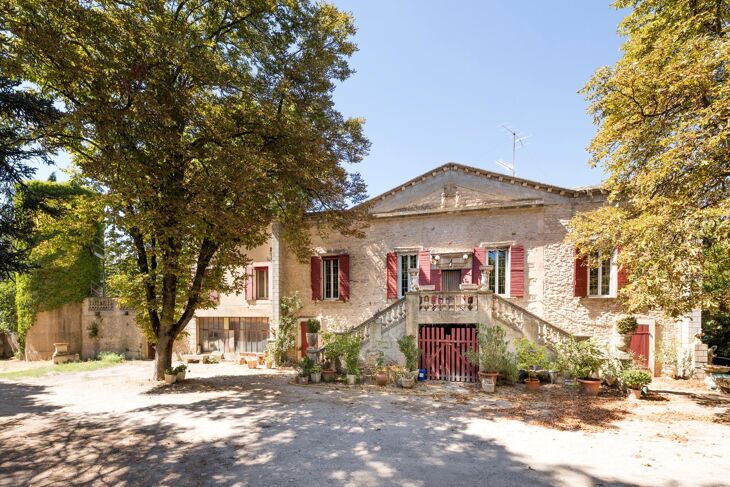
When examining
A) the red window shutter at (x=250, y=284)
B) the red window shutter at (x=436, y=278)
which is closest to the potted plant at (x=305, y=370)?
the red window shutter at (x=436, y=278)

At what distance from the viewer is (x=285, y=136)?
11180 mm

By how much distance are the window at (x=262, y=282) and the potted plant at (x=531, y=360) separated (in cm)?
1182

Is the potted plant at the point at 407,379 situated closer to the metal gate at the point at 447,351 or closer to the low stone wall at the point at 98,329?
the metal gate at the point at 447,351

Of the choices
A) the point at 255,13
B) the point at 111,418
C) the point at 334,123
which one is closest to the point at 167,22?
the point at 255,13

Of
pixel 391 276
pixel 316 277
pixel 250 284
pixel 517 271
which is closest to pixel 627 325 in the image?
pixel 517 271

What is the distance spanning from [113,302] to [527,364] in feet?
66.7

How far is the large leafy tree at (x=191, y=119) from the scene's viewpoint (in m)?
8.40

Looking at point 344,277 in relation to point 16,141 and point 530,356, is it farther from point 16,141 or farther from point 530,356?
point 16,141

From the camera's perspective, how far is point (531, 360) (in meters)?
11.4

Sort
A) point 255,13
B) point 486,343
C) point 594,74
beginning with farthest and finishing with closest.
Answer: point 486,343 → point 255,13 → point 594,74

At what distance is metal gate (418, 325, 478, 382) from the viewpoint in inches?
494

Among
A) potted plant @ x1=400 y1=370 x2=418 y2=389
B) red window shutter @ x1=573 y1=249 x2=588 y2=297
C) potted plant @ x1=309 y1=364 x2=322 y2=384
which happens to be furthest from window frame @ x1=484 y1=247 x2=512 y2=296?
potted plant @ x1=309 y1=364 x2=322 y2=384

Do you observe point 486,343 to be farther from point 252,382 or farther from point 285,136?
point 285,136

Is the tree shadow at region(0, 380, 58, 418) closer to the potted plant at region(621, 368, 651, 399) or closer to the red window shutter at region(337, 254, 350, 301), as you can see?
the red window shutter at region(337, 254, 350, 301)
